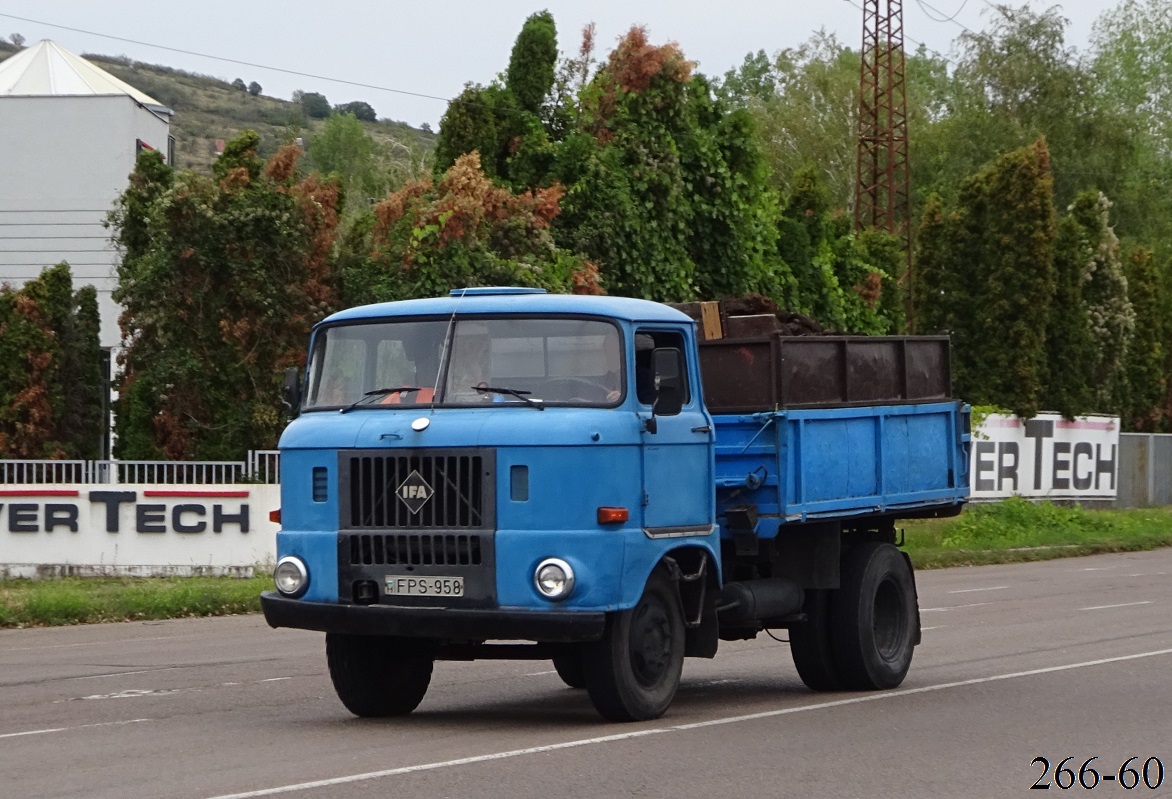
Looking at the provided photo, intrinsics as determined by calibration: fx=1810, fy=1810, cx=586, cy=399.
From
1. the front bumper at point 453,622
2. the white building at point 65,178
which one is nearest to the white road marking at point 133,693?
the front bumper at point 453,622

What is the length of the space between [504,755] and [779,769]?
1453 mm

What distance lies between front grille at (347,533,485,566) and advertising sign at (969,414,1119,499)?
2727 centimetres

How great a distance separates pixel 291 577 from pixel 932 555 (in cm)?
2169

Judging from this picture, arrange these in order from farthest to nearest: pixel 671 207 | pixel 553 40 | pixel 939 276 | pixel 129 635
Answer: pixel 939 276 < pixel 553 40 < pixel 671 207 < pixel 129 635

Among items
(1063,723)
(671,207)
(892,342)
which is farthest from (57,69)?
(1063,723)

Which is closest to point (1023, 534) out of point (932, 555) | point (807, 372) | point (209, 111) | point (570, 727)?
point (932, 555)

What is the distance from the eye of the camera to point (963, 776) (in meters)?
8.97

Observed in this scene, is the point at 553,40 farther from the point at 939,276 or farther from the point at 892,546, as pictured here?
the point at 892,546

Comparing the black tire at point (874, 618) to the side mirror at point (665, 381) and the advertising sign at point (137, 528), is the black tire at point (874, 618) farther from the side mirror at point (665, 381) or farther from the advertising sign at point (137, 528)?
the advertising sign at point (137, 528)

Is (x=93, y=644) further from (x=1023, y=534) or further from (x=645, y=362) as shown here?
(x=1023, y=534)

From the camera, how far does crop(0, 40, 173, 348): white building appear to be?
4119 cm

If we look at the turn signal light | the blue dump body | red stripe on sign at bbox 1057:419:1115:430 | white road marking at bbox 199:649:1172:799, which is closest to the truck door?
the turn signal light

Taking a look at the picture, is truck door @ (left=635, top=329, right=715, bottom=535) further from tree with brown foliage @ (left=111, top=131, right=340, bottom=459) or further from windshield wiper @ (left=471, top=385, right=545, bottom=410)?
tree with brown foliage @ (left=111, top=131, right=340, bottom=459)

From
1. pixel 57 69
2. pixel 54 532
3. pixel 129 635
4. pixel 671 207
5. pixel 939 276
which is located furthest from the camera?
pixel 57 69
